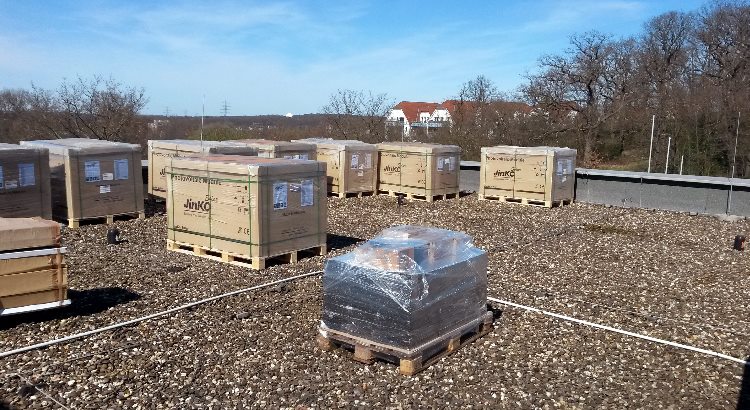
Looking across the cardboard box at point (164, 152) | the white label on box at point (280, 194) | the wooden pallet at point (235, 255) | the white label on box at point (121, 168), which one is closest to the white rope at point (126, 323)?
the wooden pallet at point (235, 255)

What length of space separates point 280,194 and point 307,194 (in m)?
0.55

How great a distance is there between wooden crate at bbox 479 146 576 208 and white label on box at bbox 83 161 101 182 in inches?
383

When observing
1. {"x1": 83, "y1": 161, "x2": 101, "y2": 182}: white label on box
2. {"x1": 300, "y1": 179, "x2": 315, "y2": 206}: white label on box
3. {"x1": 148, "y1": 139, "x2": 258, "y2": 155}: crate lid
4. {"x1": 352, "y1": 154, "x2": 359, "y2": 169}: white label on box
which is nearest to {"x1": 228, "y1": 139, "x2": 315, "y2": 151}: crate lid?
{"x1": 148, "y1": 139, "x2": 258, "y2": 155}: crate lid

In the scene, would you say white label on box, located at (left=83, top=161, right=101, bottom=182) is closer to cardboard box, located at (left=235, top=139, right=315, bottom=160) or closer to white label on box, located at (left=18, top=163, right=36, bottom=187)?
white label on box, located at (left=18, top=163, right=36, bottom=187)

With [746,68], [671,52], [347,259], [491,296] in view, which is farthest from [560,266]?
[671,52]

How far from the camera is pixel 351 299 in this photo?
5.68 meters

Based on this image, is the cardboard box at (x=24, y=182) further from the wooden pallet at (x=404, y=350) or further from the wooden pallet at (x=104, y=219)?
the wooden pallet at (x=404, y=350)

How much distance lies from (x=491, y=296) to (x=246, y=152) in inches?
293

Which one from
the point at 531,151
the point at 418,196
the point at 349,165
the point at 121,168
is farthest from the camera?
the point at 418,196

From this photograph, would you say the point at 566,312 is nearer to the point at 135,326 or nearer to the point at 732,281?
the point at 732,281

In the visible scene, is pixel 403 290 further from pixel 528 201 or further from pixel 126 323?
pixel 528 201

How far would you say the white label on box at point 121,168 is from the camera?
471 inches

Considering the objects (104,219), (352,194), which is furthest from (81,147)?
(352,194)

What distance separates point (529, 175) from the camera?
638 inches
